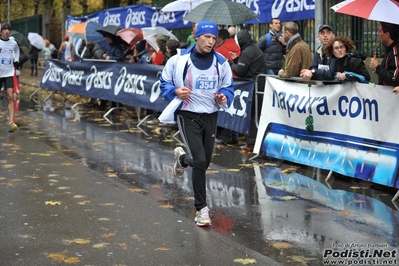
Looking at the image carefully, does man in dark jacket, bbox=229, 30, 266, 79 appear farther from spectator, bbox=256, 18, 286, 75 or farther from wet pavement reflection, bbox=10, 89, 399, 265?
wet pavement reflection, bbox=10, 89, 399, 265

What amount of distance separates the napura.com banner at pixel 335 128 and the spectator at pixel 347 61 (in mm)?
137

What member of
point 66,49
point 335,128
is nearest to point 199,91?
point 335,128

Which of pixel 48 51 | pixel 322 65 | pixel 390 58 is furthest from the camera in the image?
pixel 48 51

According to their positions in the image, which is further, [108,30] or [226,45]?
[108,30]

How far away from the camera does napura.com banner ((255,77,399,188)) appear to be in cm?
930

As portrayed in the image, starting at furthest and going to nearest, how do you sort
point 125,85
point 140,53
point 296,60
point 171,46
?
1. point 140,53
2. point 125,85
3. point 171,46
4. point 296,60

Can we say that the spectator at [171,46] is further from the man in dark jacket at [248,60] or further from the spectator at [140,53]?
the man in dark jacket at [248,60]

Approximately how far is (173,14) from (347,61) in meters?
11.9

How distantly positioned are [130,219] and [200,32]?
1.96 metres

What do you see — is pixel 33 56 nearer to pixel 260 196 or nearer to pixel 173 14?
pixel 173 14

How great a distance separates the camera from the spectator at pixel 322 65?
10438mm

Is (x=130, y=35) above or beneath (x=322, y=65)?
above

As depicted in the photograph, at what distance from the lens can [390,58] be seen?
30.0ft

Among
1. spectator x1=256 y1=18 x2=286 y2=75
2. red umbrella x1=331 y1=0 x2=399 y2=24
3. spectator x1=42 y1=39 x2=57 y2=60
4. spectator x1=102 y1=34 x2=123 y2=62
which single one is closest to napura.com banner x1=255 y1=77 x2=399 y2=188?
red umbrella x1=331 y1=0 x2=399 y2=24
